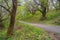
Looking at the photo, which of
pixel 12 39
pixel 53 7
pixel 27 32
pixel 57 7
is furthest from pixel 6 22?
pixel 53 7

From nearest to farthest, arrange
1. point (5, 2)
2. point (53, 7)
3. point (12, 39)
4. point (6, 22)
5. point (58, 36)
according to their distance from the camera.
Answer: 1. point (12, 39)
2. point (58, 36)
3. point (5, 2)
4. point (6, 22)
5. point (53, 7)

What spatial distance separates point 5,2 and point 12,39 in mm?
4752

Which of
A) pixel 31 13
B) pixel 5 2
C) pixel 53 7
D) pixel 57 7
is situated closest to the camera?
pixel 5 2

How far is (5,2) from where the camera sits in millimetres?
16219

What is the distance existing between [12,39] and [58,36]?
12.0 ft

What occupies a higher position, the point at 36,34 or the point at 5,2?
the point at 5,2

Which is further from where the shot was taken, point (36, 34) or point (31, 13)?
point (31, 13)

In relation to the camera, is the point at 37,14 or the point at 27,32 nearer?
the point at 27,32

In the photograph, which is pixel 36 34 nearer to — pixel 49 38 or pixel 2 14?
pixel 49 38

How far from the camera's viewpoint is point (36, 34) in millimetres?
13758

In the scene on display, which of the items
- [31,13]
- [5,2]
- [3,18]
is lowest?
[31,13]

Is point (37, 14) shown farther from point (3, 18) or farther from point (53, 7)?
point (3, 18)

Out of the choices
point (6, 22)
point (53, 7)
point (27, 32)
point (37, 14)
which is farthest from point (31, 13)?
point (27, 32)

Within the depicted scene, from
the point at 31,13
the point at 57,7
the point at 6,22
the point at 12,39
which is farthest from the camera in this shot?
the point at 31,13
